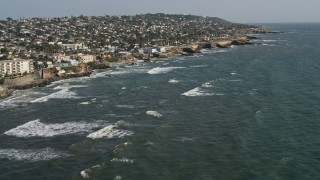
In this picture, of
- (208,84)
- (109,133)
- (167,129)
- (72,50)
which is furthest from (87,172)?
(72,50)

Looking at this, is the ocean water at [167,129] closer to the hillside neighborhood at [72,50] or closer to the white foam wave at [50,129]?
the white foam wave at [50,129]

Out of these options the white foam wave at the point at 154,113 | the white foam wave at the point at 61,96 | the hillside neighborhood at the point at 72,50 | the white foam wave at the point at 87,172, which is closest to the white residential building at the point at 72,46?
the hillside neighborhood at the point at 72,50

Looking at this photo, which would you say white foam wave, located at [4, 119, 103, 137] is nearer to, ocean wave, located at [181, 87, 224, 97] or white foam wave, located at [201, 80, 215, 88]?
ocean wave, located at [181, 87, 224, 97]

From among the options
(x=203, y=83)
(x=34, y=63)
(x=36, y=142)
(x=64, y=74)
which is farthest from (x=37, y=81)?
(x=36, y=142)

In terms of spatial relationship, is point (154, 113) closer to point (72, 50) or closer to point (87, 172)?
point (87, 172)

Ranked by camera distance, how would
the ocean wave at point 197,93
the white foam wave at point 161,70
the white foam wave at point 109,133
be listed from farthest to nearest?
the white foam wave at point 161,70 < the ocean wave at point 197,93 < the white foam wave at point 109,133

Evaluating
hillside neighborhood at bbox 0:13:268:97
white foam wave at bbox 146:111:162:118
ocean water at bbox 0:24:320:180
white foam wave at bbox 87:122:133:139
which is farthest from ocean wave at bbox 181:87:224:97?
hillside neighborhood at bbox 0:13:268:97
